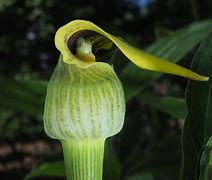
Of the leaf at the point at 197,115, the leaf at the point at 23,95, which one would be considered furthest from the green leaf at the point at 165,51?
the leaf at the point at 197,115

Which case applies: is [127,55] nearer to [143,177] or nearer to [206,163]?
[206,163]

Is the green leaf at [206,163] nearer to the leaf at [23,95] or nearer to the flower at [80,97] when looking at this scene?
the flower at [80,97]

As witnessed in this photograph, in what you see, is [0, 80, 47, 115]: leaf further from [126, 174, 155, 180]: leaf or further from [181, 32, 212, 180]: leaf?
[181, 32, 212, 180]: leaf

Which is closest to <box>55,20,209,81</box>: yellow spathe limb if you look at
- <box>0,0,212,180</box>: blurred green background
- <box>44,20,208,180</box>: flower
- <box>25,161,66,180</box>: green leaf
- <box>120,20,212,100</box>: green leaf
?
<box>44,20,208,180</box>: flower

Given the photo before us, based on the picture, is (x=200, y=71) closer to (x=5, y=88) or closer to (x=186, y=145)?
(x=186, y=145)

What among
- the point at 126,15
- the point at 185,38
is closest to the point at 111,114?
the point at 185,38

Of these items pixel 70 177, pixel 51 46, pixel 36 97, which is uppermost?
pixel 70 177
